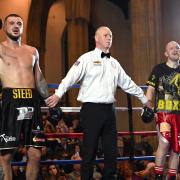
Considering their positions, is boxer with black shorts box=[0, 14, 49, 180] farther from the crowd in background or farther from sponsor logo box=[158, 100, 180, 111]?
the crowd in background

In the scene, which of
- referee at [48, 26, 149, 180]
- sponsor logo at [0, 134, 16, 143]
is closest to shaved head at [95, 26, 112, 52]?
referee at [48, 26, 149, 180]

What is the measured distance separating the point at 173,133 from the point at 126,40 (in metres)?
10.2

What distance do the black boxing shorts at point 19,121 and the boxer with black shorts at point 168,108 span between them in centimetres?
117

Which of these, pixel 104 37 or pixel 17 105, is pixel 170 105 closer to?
pixel 104 37

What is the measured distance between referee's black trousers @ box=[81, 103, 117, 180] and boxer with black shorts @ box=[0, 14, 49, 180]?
386 mm

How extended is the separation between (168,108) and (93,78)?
0.85 meters

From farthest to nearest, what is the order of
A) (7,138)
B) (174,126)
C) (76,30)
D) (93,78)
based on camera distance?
(76,30) < (174,126) < (93,78) < (7,138)

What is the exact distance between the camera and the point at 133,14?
32.3 ft

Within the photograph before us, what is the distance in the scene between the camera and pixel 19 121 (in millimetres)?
3592

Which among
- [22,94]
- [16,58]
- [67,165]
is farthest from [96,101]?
[67,165]

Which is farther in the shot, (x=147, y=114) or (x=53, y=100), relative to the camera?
(x=147, y=114)

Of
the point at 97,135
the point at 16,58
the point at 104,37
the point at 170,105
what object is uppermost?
the point at 104,37

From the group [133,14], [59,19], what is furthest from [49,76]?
[133,14]

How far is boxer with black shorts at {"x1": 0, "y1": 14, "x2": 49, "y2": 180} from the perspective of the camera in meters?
3.56
